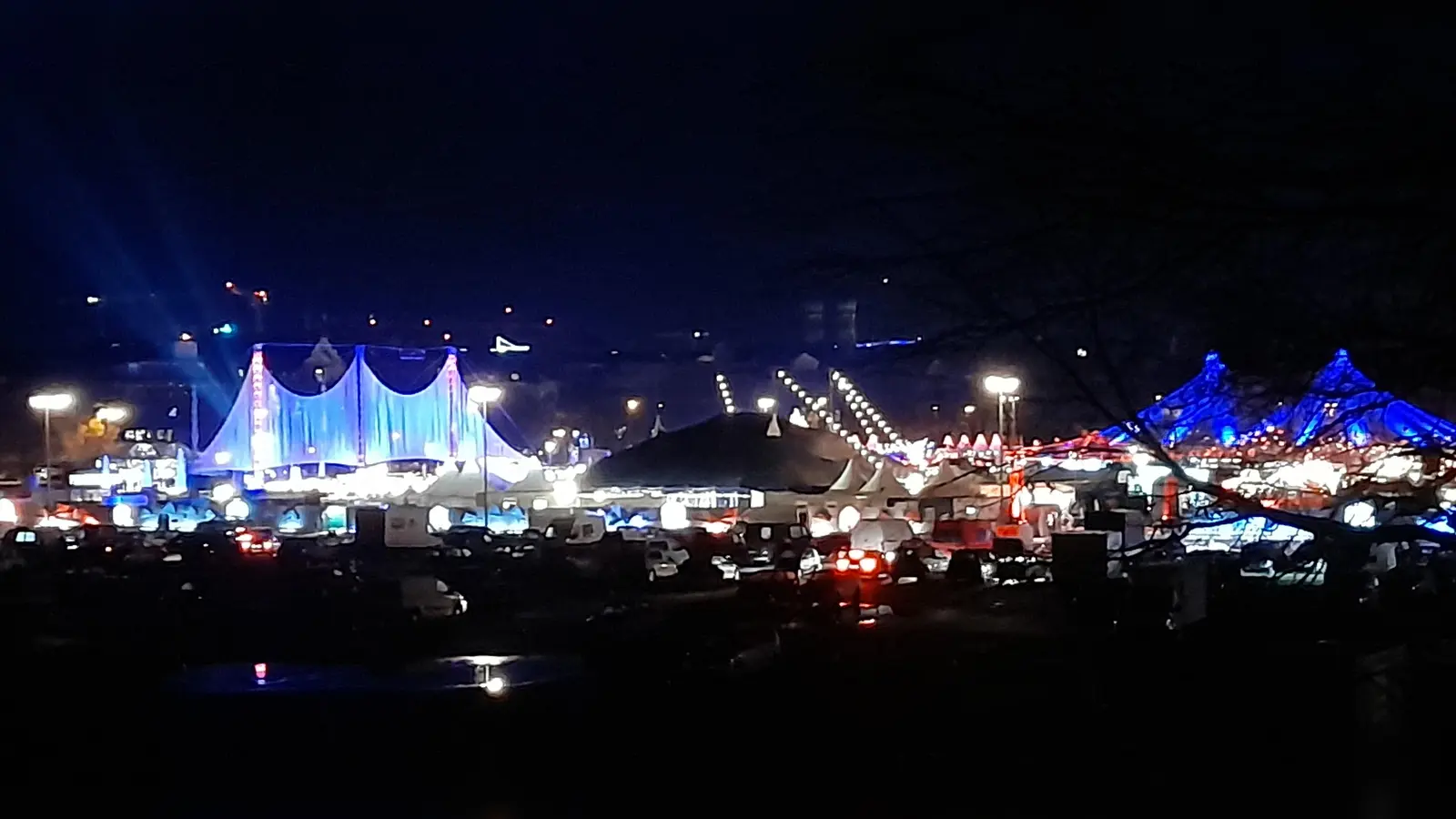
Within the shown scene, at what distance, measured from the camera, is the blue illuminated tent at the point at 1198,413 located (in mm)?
3658

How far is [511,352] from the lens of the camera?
3324 inches

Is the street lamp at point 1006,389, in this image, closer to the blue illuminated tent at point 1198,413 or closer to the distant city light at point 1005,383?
the distant city light at point 1005,383

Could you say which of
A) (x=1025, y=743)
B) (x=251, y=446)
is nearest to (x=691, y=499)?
(x=251, y=446)

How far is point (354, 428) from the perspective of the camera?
52969 millimetres

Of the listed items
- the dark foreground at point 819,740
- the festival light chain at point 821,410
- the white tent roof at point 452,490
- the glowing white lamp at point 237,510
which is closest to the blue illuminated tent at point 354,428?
the glowing white lamp at point 237,510

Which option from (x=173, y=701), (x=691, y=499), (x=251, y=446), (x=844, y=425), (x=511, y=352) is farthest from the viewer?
(x=511, y=352)

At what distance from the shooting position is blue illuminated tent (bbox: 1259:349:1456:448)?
3.38 metres

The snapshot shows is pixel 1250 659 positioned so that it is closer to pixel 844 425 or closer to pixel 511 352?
pixel 844 425

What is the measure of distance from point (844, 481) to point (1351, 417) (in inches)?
1074

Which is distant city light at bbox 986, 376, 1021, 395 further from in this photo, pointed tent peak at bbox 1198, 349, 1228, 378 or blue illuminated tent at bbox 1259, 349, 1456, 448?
blue illuminated tent at bbox 1259, 349, 1456, 448

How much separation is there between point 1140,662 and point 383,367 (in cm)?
6249

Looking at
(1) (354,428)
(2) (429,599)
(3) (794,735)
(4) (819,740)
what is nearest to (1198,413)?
(4) (819,740)

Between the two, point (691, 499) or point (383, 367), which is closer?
point (691, 499)

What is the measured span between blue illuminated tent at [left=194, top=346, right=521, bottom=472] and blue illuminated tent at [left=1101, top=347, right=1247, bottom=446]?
47.8m
